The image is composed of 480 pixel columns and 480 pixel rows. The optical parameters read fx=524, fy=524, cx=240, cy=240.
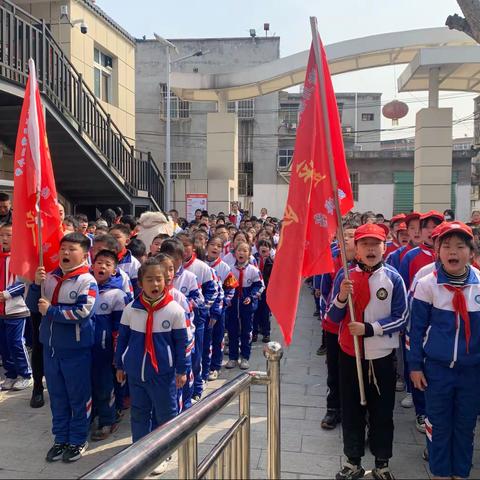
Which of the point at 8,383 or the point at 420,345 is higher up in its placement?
the point at 420,345

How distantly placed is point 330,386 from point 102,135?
8055mm

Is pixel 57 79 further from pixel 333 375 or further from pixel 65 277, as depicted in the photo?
pixel 333 375

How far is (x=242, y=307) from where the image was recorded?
20.6ft

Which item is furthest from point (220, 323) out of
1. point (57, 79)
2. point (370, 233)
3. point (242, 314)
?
point (57, 79)

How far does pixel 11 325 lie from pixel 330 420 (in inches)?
128

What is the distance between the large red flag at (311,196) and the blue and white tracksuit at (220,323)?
262 cm

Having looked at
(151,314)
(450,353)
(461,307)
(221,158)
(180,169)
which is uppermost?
(180,169)

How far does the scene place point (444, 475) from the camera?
10.6 feet

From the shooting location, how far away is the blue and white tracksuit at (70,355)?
12.8 ft

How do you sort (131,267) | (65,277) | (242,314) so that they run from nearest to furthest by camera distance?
(65,277), (131,267), (242,314)

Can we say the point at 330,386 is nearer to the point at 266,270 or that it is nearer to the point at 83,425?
the point at 83,425

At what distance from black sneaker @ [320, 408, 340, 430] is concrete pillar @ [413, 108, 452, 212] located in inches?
357

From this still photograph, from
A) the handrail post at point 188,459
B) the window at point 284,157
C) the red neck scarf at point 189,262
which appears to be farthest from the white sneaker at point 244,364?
the window at point 284,157

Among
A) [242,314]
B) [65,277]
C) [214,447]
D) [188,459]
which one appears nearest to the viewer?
[188,459]
